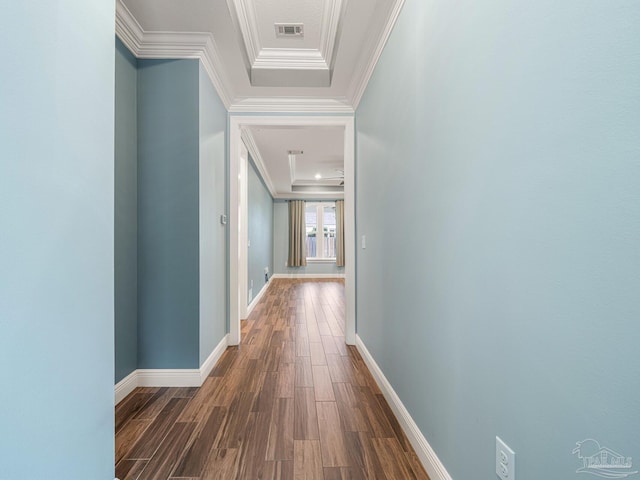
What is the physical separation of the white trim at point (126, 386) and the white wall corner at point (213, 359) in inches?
18.0

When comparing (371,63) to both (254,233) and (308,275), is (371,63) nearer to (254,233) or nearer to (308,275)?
(254,233)

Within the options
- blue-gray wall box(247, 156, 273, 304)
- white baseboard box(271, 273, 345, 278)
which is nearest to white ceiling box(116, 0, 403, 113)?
blue-gray wall box(247, 156, 273, 304)

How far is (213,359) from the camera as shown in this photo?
7.82 feet

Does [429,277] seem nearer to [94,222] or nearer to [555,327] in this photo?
[555,327]

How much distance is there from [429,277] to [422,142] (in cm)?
64

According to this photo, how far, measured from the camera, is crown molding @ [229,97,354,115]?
9.39 feet

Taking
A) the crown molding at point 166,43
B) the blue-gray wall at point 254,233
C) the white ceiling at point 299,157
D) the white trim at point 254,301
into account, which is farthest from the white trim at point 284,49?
the white trim at point 254,301

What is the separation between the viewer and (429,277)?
1277 mm

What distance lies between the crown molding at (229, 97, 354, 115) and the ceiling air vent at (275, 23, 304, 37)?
0.67 metres

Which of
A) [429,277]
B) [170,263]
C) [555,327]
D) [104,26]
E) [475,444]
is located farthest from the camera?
[170,263]

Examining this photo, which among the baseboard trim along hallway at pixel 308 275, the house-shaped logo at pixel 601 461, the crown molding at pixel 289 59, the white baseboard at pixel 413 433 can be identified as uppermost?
the crown molding at pixel 289 59

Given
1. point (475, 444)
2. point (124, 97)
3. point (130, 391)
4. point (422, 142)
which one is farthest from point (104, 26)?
point (130, 391)

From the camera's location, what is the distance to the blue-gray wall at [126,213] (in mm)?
1847

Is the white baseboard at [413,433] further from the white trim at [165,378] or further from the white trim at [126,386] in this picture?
the white trim at [126,386]
